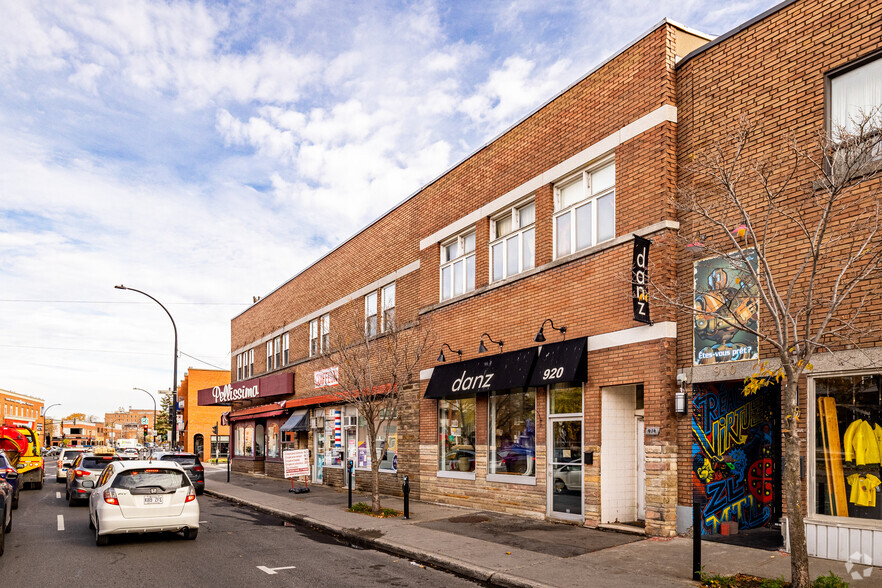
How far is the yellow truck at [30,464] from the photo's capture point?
95.9 ft

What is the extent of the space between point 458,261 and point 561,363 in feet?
19.8

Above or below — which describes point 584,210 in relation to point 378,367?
above

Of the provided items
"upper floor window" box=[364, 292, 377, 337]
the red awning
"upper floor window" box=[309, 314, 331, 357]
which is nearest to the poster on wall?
"upper floor window" box=[364, 292, 377, 337]

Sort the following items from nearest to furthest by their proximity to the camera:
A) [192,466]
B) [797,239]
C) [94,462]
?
1. [797,239]
2. [94,462]
3. [192,466]

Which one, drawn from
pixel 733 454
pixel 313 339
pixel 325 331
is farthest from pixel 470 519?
pixel 313 339

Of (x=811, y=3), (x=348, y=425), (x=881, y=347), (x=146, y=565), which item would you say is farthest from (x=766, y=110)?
(x=348, y=425)

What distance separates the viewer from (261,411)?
112ft

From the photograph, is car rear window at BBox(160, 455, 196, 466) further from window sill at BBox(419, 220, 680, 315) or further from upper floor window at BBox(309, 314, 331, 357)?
window sill at BBox(419, 220, 680, 315)

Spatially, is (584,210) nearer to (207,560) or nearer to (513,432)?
(513,432)

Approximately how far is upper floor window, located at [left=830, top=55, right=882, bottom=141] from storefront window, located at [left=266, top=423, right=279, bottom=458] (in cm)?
2792

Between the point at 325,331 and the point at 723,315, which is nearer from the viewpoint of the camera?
the point at 723,315

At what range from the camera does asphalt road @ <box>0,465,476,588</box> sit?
1009 cm

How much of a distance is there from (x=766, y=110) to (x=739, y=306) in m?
3.09

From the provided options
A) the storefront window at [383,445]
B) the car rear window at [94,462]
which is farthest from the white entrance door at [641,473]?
the car rear window at [94,462]
